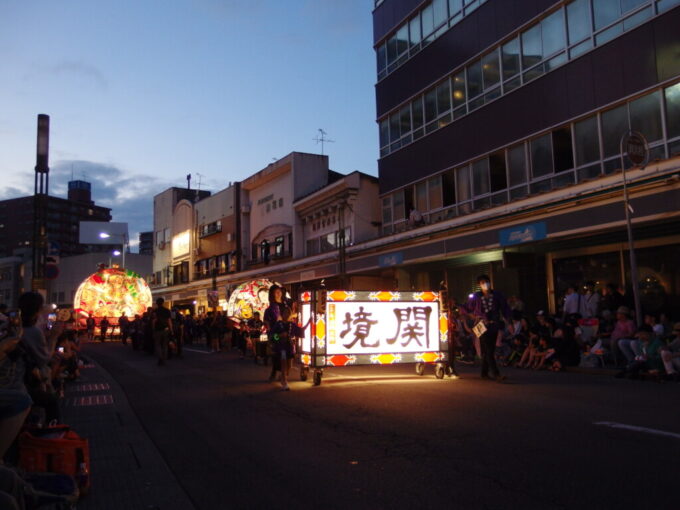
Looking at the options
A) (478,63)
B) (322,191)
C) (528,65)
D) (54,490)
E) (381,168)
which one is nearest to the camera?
(54,490)

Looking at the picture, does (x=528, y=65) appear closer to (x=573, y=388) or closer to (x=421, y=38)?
(x=421, y=38)

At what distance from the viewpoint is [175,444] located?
675 cm

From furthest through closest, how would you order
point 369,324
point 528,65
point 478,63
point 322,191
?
1. point 322,191
2. point 478,63
3. point 528,65
4. point 369,324

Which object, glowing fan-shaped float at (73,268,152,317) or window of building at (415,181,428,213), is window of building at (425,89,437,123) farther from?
glowing fan-shaped float at (73,268,152,317)

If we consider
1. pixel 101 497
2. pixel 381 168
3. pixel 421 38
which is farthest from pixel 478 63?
pixel 101 497

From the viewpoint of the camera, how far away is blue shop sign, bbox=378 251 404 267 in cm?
2536

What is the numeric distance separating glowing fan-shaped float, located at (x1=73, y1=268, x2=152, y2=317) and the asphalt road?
2272cm

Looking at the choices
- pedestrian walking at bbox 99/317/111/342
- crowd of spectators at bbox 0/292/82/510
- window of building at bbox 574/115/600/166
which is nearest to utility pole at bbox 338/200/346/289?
window of building at bbox 574/115/600/166

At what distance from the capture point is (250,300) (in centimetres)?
2375

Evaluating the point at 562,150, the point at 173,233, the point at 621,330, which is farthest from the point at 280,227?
the point at 621,330

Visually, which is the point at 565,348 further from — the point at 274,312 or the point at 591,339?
the point at 274,312

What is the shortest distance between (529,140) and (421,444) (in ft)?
53.6

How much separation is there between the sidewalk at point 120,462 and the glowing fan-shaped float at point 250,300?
12.7 metres

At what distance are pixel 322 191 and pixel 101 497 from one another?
30.8 meters
